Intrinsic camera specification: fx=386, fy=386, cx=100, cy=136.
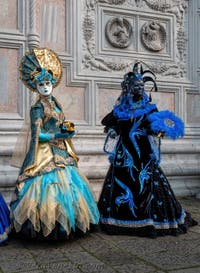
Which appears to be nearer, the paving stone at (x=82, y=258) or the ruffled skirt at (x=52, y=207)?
the paving stone at (x=82, y=258)

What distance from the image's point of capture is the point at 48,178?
369 centimetres

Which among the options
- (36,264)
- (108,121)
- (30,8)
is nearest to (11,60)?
(30,8)

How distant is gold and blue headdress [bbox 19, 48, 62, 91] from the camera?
3896 mm

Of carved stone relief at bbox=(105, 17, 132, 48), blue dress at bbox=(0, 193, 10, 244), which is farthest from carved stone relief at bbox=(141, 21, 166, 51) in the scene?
blue dress at bbox=(0, 193, 10, 244)

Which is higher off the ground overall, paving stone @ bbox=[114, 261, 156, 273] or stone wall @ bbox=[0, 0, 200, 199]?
stone wall @ bbox=[0, 0, 200, 199]

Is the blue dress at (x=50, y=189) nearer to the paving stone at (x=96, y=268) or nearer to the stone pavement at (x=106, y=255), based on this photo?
the stone pavement at (x=106, y=255)

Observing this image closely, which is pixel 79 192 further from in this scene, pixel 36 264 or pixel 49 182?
pixel 36 264

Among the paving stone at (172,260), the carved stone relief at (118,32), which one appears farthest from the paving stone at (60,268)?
the carved stone relief at (118,32)

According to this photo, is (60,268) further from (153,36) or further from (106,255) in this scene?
(153,36)

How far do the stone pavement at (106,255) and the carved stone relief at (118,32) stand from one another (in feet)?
11.8

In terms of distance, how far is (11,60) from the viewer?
5754 millimetres

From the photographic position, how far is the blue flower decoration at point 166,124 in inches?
152

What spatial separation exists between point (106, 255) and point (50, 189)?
789 mm

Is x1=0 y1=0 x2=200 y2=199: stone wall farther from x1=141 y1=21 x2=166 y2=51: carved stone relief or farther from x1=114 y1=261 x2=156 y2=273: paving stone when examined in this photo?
x1=114 y1=261 x2=156 y2=273: paving stone
